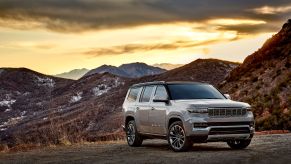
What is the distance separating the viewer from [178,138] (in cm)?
1612

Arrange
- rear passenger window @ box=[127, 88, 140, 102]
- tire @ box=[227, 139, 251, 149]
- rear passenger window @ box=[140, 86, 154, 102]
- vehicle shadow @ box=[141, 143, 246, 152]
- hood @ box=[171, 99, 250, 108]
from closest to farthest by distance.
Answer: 1. hood @ box=[171, 99, 250, 108]
2. tire @ box=[227, 139, 251, 149]
3. vehicle shadow @ box=[141, 143, 246, 152]
4. rear passenger window @ box=[140, 86, 154, 102]
5. rear passenger window @ box=[127, 88, 140, 102]

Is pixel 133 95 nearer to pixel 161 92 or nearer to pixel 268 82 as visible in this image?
pixel 161 92

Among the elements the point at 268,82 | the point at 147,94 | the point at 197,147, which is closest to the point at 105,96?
the point at 268,82

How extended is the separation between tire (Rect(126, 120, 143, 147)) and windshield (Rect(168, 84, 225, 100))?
2252 mm

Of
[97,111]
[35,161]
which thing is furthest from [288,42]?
[97,111]

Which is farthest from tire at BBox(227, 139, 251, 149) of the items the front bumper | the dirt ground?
the front bumper

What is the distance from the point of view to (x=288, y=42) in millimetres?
46812

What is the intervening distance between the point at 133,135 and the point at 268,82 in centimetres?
2434

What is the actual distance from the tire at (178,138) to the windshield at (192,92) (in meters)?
0.94

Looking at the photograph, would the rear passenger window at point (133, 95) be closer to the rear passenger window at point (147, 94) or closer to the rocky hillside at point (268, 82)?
the rear passenger window at point (147, 94)

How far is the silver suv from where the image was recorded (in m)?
15.6

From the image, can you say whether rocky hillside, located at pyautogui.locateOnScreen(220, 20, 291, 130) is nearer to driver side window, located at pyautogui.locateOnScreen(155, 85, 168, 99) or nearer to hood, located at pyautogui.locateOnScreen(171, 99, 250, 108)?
driver side window, located at pyautogui.locateOnScreen(155, 85, 168, 99)

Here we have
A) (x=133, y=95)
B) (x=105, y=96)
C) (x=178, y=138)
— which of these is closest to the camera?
(x=178, y=138)

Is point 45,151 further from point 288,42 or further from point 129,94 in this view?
point 288,42
